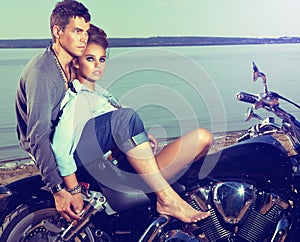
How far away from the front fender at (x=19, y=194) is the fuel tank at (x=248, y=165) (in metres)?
0.86

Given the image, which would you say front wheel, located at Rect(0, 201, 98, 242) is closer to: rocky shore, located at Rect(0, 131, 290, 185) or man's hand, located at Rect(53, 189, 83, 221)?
man's hand, located at Rect(53, 189, 83, 221)

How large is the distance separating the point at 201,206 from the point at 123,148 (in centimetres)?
60

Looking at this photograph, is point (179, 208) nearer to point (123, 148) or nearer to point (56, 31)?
point (123, 148)

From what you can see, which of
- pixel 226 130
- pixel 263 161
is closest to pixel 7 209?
pixel 263 161

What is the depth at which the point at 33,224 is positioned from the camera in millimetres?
3156

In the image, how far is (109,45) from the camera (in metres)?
3.68

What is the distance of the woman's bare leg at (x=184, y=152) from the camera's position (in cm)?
318

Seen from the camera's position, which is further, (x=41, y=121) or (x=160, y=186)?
(x=160, y=186)

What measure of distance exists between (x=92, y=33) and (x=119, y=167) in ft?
3.16

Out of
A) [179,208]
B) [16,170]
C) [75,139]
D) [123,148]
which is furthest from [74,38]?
[16,170]

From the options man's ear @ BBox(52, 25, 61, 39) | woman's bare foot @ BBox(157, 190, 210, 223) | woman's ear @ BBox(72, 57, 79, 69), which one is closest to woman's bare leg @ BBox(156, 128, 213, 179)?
woman's bare foot @ BBox(157, 190, 210, 223)

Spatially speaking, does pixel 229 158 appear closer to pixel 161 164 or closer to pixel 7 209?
pixel 161 164

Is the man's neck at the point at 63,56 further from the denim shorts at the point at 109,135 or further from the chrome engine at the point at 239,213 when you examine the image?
the chrome engine at the point at 239,213

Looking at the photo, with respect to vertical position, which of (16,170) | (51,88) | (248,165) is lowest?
(16,170)
